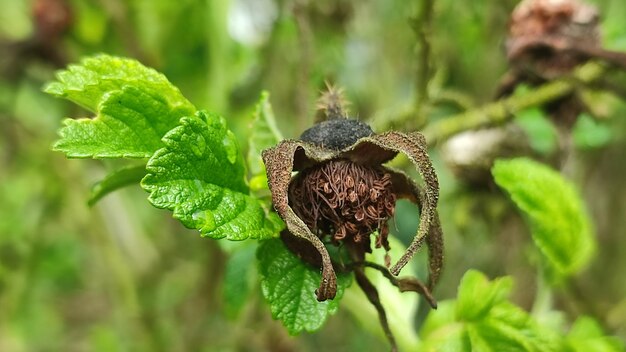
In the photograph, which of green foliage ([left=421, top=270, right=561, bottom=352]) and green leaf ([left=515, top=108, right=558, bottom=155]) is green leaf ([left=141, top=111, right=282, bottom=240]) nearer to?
green foliage ([left=421, top=270, right=561, bottom=352])

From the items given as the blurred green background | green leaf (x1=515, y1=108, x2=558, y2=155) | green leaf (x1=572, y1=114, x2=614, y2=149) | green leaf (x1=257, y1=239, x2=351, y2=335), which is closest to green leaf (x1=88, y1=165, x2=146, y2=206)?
green leaf (x1=257, y1=239, x2=351, y2=335)

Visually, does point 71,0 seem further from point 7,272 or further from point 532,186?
point 532,186

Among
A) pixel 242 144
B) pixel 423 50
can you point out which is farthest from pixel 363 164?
pixel 242 144

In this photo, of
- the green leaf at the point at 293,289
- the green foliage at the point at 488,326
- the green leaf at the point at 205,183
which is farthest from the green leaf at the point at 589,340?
the green leaf at the point at 205,183

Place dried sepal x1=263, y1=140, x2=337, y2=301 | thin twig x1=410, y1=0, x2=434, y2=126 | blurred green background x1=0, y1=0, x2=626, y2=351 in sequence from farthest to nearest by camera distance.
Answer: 1. blurred green background x1=0, y1=0, x2=626, y2=351
2. thin twig x1=410, y1=0, x2=434, y2=126
3. dried sepal x1=263, y1=140, x2=337, y2=301

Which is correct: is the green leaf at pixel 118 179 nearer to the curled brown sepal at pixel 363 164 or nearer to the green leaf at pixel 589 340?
the curled brown sepal at pixel 363 164

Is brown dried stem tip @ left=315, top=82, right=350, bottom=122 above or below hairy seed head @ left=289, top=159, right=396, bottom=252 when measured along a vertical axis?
above

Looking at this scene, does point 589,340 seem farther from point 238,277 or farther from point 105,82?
Answer: point 105,82
